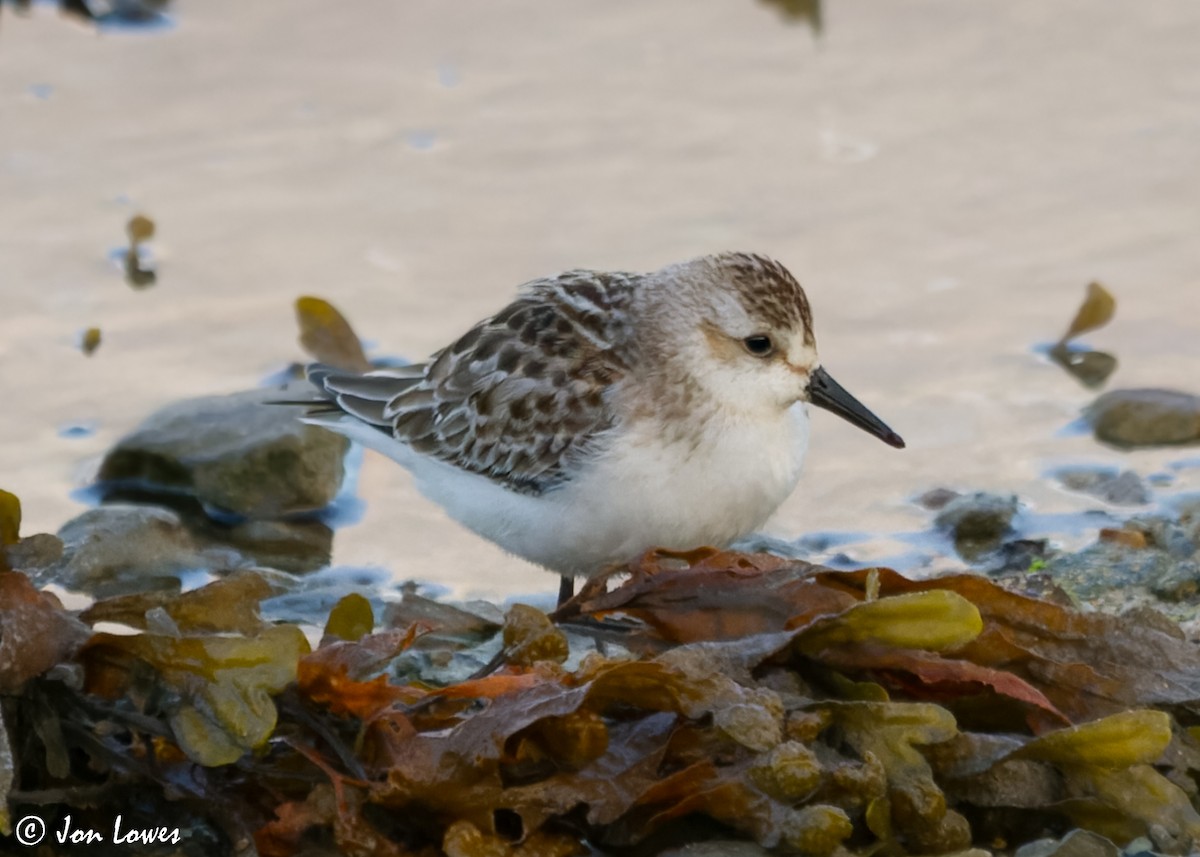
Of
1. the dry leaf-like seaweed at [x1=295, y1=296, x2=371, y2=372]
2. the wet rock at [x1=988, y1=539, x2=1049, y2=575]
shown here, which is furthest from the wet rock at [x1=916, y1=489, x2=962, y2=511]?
the dry leaf-like seaweed at [x1=295, y1=296, x2=371, y2=372]

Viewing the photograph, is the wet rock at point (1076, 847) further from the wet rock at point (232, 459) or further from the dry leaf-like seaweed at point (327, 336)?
the dry leaf-like seaweed at point (327, 336)

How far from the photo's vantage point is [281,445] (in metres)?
5.57

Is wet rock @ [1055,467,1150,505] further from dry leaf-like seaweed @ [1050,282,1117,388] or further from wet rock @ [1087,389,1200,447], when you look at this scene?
dry leaf-like seaweed @ [1050,282,1117,388]

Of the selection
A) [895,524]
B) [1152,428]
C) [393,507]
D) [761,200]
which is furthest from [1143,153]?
[393,507]

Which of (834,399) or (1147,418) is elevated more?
(834,399)

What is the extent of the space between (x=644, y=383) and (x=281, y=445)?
1553mm

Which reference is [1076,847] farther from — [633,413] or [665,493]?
[633,413]

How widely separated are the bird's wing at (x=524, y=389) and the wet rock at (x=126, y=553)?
0.61 m

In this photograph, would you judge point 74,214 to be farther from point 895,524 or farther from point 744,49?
point 895,524

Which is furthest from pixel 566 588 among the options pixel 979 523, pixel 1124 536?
pixel 1124 536

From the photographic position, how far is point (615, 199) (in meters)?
7.04

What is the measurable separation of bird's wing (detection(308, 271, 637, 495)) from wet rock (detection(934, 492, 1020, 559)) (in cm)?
119

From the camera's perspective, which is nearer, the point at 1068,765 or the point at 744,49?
the point at 1068,765

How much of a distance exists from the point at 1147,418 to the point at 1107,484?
15.0 inches
